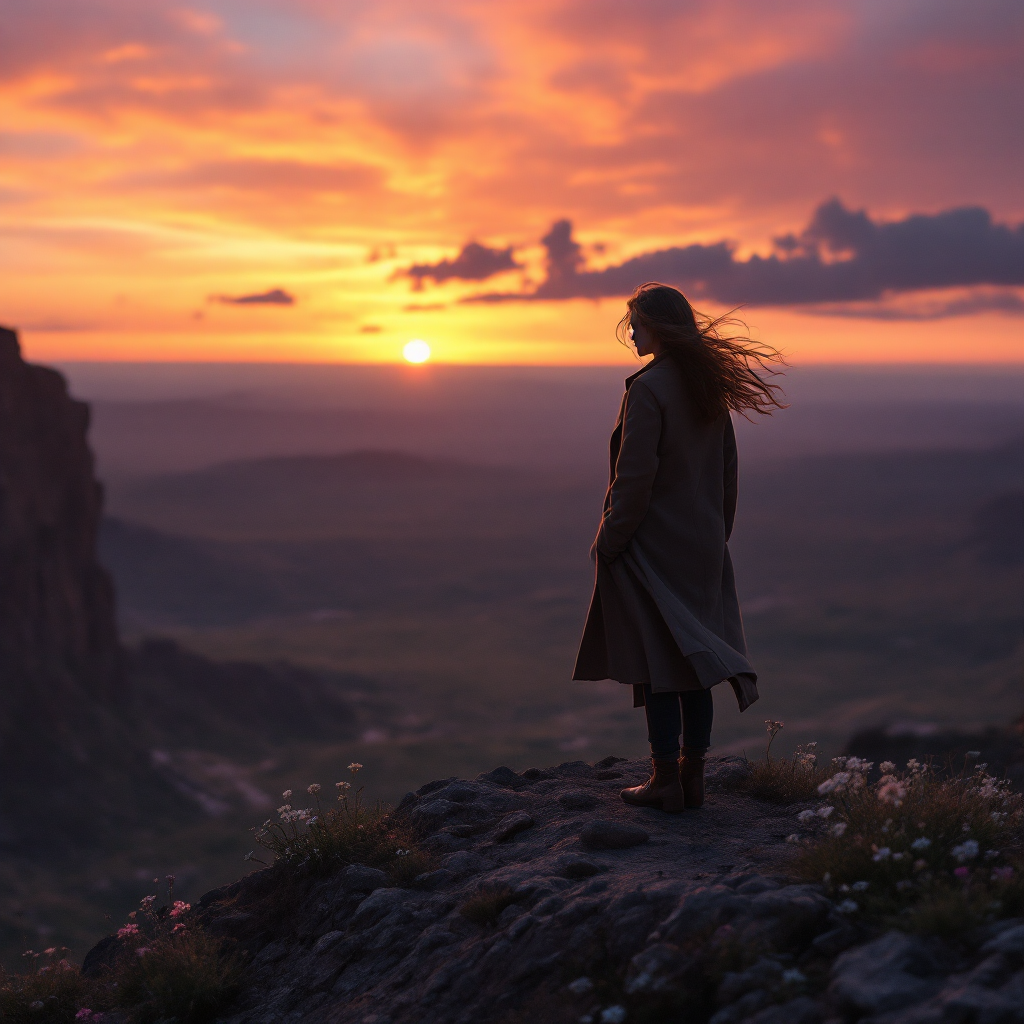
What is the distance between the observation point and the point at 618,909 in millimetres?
3979

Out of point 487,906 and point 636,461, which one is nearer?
point 487,906

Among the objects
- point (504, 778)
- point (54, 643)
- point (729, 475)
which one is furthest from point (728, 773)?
point (54, 643)

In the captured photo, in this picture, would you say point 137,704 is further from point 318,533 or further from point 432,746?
point 318,533

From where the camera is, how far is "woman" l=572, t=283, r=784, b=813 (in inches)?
196

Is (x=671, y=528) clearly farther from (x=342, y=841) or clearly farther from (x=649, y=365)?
(x=342, y=841)

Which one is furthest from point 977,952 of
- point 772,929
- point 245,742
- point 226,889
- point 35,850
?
point 245,742

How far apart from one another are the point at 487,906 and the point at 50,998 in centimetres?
236

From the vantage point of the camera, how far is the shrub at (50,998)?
4.82 metres

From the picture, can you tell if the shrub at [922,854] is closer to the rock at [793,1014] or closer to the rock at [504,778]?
the rock at [793,1014]

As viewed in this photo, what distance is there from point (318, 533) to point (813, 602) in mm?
87933

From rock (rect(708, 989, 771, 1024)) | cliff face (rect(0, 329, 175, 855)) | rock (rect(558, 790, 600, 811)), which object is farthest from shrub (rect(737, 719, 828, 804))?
cliff face (rect(0, 329, 175, 855))

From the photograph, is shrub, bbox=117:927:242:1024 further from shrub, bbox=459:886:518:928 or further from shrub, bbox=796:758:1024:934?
shrub, bbox=796:758:1024:934

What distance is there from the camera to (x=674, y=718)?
5.21 m

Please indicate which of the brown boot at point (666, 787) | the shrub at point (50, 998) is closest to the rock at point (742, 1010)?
the brown boot at point (666, 787)
